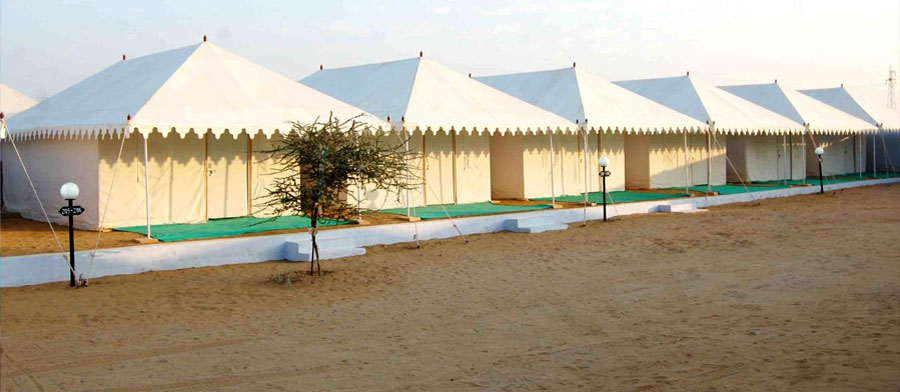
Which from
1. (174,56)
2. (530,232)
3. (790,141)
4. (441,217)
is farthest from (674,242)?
(790,141)

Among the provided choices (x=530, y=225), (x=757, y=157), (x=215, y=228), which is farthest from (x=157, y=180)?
(x=757, y=157)

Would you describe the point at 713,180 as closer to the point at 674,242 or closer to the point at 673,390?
the point at 674,242

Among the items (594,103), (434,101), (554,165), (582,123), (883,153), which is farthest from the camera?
(883,153)

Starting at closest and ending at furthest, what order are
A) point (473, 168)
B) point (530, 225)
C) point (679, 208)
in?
point (530, 225)
point (473, 168)
point (679, 208)

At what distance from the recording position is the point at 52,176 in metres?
13.2

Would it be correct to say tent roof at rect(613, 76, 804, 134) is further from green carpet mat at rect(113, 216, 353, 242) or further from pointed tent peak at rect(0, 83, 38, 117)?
pointed tent peak at rect(0, 83, 38, 117)

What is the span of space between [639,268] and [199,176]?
6.78m

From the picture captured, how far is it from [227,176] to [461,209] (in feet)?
14.5

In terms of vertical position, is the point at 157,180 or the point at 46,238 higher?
the point at 157,180

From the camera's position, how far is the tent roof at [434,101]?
1397cm

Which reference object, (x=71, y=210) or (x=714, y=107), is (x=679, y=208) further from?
(x=71, y=210)

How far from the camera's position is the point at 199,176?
1273 cm

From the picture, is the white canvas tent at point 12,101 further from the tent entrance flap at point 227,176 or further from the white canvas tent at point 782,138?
the white canvas tent at point 782,138

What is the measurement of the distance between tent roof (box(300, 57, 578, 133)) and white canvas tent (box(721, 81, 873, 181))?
1054 centimetres
